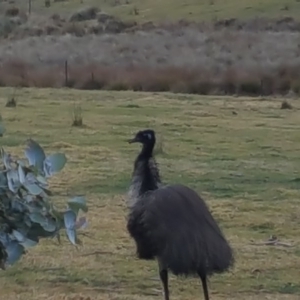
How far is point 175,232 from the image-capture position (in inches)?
253

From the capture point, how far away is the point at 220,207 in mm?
10133

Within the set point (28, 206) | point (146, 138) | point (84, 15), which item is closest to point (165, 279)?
point (146, 138)

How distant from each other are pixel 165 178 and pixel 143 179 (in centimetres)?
470

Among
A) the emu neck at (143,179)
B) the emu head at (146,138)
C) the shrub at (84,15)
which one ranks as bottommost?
the shrub at (84,15)

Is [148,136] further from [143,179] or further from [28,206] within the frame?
[28,206]

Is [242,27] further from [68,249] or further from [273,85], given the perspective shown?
[68,249]

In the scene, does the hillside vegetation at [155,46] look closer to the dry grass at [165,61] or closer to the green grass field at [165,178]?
the dry grass at [165,61]

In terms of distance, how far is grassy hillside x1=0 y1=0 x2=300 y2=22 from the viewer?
44.1m

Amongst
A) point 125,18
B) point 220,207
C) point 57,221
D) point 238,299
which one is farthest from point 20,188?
point 125,18

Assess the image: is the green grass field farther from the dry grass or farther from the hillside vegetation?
the hillside vegetation

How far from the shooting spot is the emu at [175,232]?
635 cm

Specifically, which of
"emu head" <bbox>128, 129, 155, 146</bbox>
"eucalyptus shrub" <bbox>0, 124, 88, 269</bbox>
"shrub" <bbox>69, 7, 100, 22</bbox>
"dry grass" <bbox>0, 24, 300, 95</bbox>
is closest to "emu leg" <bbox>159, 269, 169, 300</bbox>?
"emu head" <bbox>128, 129, 155, 146</bbox>

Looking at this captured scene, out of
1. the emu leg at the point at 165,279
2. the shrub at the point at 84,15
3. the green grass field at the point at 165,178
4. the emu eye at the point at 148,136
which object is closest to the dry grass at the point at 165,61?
the green grass field at the point at 165,178

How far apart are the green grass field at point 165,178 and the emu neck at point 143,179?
0.82 metres
